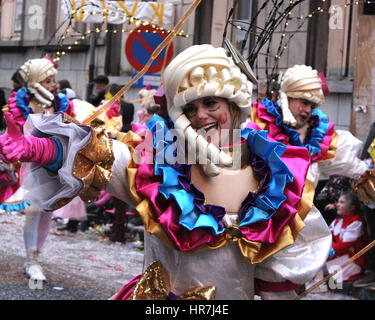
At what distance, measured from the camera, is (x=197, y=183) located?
3287 mm

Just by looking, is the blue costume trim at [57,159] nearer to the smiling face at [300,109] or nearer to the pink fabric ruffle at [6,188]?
the smiling face at [300,109]

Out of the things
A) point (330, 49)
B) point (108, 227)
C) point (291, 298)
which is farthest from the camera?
point (108, 227)

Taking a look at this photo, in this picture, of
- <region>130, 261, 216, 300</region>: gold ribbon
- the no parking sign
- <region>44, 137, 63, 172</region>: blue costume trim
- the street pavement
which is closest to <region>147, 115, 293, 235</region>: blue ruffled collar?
<region>130, 261, 216, 300</region>: gold ribbon

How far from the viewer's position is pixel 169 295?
126 inches

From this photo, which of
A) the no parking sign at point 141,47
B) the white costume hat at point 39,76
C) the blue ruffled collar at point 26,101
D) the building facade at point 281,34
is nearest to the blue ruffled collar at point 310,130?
the building facade at point 281,34

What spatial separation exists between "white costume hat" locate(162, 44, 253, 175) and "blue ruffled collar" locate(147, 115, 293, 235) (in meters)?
0.10

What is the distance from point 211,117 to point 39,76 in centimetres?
364

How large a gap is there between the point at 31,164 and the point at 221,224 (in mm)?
837

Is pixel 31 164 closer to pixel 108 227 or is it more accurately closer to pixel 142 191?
pixel 142 191

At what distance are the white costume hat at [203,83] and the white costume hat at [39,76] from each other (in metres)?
3.47

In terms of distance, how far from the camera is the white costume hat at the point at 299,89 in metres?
5.36

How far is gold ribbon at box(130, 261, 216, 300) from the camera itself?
10.4 feet

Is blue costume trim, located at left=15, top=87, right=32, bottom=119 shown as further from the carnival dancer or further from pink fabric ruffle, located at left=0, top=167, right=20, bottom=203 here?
the carnival dancer

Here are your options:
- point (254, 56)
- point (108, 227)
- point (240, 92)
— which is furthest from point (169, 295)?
point (108, 227)
